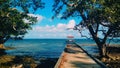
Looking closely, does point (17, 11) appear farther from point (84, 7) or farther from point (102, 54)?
point (102, 54)

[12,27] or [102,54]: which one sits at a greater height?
[12,27]

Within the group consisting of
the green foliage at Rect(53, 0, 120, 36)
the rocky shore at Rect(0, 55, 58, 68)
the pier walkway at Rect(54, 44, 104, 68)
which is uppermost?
the green foliage at Rect(53, 0, 120, 36)

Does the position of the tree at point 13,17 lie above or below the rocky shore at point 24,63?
above

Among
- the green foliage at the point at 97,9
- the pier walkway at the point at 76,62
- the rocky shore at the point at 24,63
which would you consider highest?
the green foliage at the point at 97,9

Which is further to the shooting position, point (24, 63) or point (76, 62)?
point (24, 63)

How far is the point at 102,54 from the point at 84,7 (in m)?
7.37

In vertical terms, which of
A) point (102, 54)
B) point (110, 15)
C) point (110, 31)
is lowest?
point (102, 54)

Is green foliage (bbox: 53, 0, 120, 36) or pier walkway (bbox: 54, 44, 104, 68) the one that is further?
green foliage (bbox: 53, 0, 120, 36)

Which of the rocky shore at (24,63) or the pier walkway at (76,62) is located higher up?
the pier walkway at (76,62)

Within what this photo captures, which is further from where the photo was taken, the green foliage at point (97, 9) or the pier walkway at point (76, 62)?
the green foliage at point (97, 9)

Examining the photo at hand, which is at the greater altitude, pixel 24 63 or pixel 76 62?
pixel 76 62

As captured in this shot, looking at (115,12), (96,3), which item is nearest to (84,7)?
(96,3)

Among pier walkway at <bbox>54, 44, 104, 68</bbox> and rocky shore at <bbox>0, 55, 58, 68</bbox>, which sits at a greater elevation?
pier walkway at <bbox>54, 44, 104, 68</bbox>

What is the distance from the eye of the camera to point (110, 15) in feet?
96.6
